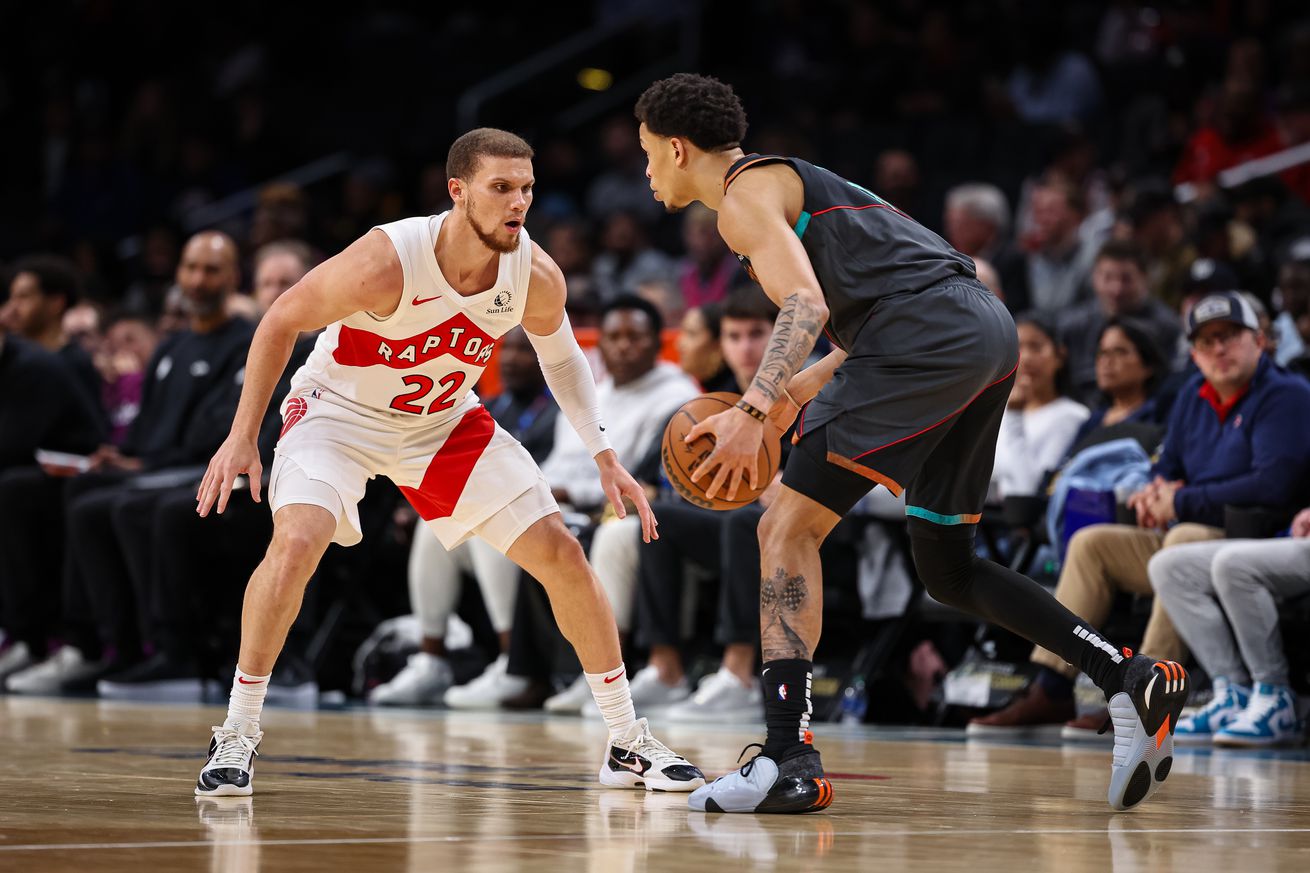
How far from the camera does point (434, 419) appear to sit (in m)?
5.00

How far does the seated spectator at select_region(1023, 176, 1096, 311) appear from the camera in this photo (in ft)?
32.9

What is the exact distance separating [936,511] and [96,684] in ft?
21.8

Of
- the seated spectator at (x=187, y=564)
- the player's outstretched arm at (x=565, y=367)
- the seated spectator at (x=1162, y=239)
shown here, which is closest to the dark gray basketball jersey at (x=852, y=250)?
the player's outstretched arm at (x=565, y=367)

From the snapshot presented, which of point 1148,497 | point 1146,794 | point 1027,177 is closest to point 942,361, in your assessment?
point 1146,794

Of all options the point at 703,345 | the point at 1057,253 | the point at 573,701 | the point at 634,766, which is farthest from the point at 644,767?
the point at 1057,253

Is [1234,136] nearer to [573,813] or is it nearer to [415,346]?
[415,346]

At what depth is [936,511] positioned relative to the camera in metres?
4.59

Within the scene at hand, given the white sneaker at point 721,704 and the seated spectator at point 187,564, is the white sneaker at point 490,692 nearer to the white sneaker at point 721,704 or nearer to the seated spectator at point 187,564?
the seated spectator at point 187,564

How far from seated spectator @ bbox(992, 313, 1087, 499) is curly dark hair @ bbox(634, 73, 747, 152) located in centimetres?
380

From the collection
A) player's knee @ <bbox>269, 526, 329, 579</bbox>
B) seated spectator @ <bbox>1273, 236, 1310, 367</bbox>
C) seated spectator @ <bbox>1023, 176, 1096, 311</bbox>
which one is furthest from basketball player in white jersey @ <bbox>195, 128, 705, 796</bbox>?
seated spectator @ <bbox>1023, 176, 1096, 311</bbox>

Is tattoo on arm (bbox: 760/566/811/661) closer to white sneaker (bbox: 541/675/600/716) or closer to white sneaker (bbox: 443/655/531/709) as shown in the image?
white sneaker (bbox: 541/675/600/716)

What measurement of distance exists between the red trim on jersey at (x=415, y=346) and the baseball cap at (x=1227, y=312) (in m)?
3.28

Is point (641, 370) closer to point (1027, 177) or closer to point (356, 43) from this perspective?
point (1027, 177)

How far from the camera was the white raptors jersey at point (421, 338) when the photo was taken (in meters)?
4.76
